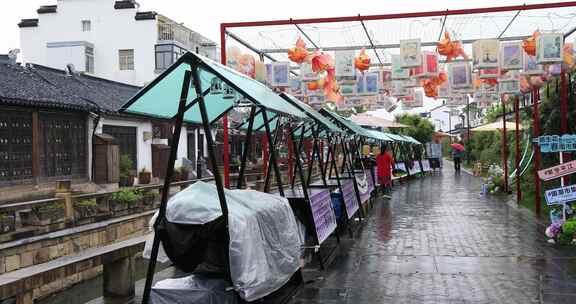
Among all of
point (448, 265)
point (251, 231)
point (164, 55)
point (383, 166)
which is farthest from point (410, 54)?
point (164, 55)

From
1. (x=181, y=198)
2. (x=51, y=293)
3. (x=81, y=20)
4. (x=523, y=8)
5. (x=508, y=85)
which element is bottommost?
(x=51, y=293)

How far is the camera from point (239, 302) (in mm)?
5488

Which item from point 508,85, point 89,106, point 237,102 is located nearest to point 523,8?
point 508,85

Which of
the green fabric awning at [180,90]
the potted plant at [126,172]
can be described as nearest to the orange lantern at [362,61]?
the green fabric awning at [180,90]

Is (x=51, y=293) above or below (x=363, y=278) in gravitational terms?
below

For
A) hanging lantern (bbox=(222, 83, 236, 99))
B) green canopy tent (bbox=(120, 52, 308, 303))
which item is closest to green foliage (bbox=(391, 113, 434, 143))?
green canopy tent (bbox=(120, 52, 308, 303))

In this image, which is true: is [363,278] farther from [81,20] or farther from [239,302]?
[81,20]

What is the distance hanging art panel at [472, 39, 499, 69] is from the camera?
11.5 metres

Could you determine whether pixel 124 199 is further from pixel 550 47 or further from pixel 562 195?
pixel 550 47

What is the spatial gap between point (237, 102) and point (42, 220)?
847 centimetres

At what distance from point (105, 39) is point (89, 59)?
195 centimetres

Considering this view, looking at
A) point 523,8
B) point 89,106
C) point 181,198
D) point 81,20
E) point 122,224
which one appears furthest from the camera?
point 81,20

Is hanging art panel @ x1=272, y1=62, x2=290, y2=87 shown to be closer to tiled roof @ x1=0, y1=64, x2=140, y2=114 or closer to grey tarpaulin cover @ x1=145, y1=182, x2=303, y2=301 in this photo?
grey tarpaulin cover @ x1=145, y1=182, x2=303, y2=301

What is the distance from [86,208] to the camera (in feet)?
47.0
